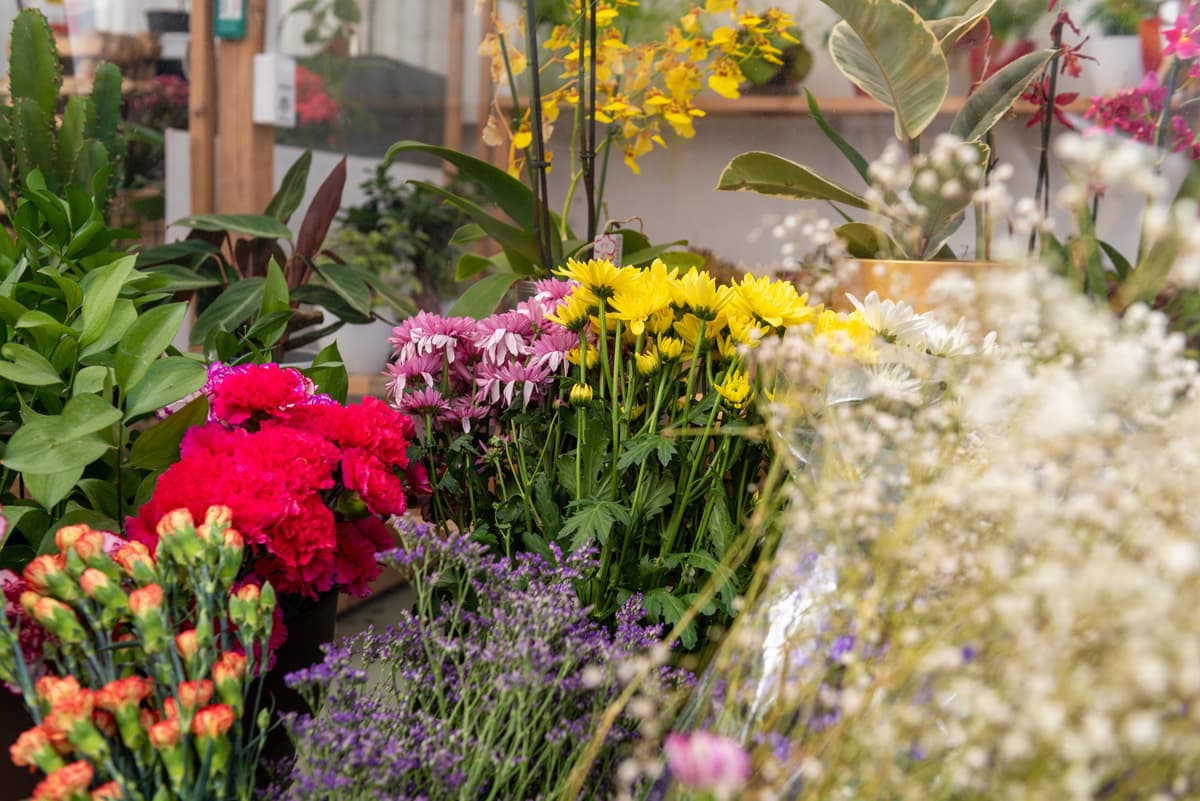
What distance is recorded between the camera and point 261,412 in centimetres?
79

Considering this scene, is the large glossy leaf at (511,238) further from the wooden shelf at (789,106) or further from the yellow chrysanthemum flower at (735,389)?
the wooden shelf at (789,106)

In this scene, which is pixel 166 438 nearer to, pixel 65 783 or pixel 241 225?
pixel 65 783

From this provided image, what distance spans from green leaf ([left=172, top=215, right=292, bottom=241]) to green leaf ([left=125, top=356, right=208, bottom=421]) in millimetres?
750

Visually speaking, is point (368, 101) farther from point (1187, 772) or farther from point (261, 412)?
point (1187, 772)

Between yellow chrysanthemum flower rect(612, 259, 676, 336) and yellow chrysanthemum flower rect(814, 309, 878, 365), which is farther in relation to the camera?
yellow chrysanthemum flower rect(612, 259, 676, 336)

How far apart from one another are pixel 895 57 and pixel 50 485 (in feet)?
2.76

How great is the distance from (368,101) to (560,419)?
5.21ft

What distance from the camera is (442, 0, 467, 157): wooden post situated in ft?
8.13

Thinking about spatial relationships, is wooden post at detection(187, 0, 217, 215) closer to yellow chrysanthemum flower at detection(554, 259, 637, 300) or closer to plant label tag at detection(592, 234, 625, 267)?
plant label tag at detection(592, 234, 625, 267)

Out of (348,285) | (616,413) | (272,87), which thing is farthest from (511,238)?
(272,87)

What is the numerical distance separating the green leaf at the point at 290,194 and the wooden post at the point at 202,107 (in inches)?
10.9

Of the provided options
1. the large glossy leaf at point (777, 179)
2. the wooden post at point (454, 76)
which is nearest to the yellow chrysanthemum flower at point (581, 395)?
the large glossy leaf at point (777, 179)

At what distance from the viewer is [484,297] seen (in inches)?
49.7

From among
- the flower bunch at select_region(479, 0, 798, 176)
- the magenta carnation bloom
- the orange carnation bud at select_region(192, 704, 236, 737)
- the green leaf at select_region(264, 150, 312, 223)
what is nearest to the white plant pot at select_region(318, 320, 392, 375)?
the green leaf at select_region(264, 150, 312, 223)
